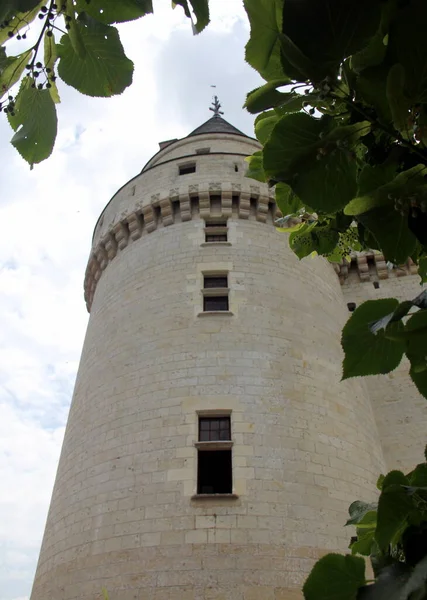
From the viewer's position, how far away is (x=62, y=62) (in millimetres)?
1364

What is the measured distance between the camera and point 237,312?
34.0 ft

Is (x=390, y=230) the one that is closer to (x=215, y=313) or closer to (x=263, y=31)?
(x=263, y=31)

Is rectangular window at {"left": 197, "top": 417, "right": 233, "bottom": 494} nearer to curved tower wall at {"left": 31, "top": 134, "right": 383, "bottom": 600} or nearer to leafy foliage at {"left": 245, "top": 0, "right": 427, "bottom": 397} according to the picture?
curved tower wall at {"left": 31, "top": 134, "right": 383, "bottom": 600}

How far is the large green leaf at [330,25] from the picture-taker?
0.92 m

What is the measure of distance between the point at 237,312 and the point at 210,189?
386 centimetres

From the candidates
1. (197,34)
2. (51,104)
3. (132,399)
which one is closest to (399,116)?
(197,34)

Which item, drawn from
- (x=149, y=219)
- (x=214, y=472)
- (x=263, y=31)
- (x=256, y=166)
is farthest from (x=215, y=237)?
(x=263, y=31)

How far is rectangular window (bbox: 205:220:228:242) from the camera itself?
12242 mm

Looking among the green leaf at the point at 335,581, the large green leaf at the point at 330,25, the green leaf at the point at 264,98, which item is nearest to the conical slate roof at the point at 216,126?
the green leaf at the point at 264,98

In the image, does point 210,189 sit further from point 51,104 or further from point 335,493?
point 51,104

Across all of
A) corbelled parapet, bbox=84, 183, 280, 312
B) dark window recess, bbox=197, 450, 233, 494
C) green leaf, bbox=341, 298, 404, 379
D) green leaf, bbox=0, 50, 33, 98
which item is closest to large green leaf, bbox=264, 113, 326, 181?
green leaf, bbox=341, 298, 404, 379

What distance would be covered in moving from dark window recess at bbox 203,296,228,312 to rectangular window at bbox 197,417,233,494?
2.72m

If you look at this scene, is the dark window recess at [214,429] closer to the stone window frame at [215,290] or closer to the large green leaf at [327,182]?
the stone window frame at [215,290]

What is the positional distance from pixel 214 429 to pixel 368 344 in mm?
7846
